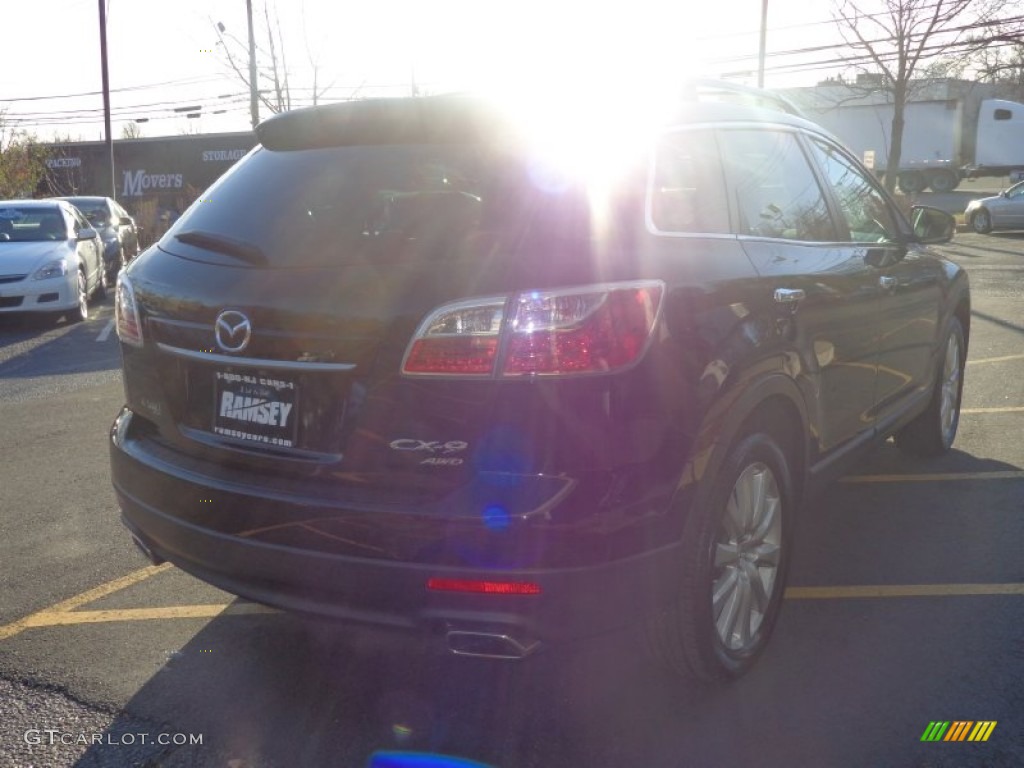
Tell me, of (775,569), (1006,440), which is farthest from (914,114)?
(775,569)

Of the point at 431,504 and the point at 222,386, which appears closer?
the point at 431,504

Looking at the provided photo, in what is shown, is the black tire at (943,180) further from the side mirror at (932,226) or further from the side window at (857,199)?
the side window at (857,199)

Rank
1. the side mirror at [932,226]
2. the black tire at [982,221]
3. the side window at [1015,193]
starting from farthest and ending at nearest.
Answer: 1. the black tire at [982,221]
2. the side window at [1015,193]
3. the side mirror at [932,226]

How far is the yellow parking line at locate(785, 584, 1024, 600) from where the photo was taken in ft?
13.5

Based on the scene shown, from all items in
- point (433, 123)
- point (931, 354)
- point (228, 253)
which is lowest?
point (931, 354)

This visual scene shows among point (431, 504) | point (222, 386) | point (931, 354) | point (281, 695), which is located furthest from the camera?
point (931, 354)

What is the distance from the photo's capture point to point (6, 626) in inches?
152

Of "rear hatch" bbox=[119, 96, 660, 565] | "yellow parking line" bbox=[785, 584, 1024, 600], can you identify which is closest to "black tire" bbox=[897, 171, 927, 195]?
"yellow parking line" bbox=[785, 584, 1024, 600]

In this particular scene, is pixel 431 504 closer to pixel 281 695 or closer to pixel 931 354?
pixel 281 695

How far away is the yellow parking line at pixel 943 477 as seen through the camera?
5.59 meters

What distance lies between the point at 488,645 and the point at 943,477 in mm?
3741

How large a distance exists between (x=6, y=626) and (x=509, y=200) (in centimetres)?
245

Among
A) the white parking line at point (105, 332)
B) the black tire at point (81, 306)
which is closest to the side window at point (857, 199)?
the white parking line at point (105, 332)

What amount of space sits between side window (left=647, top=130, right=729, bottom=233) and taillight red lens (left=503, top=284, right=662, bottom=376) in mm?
463
